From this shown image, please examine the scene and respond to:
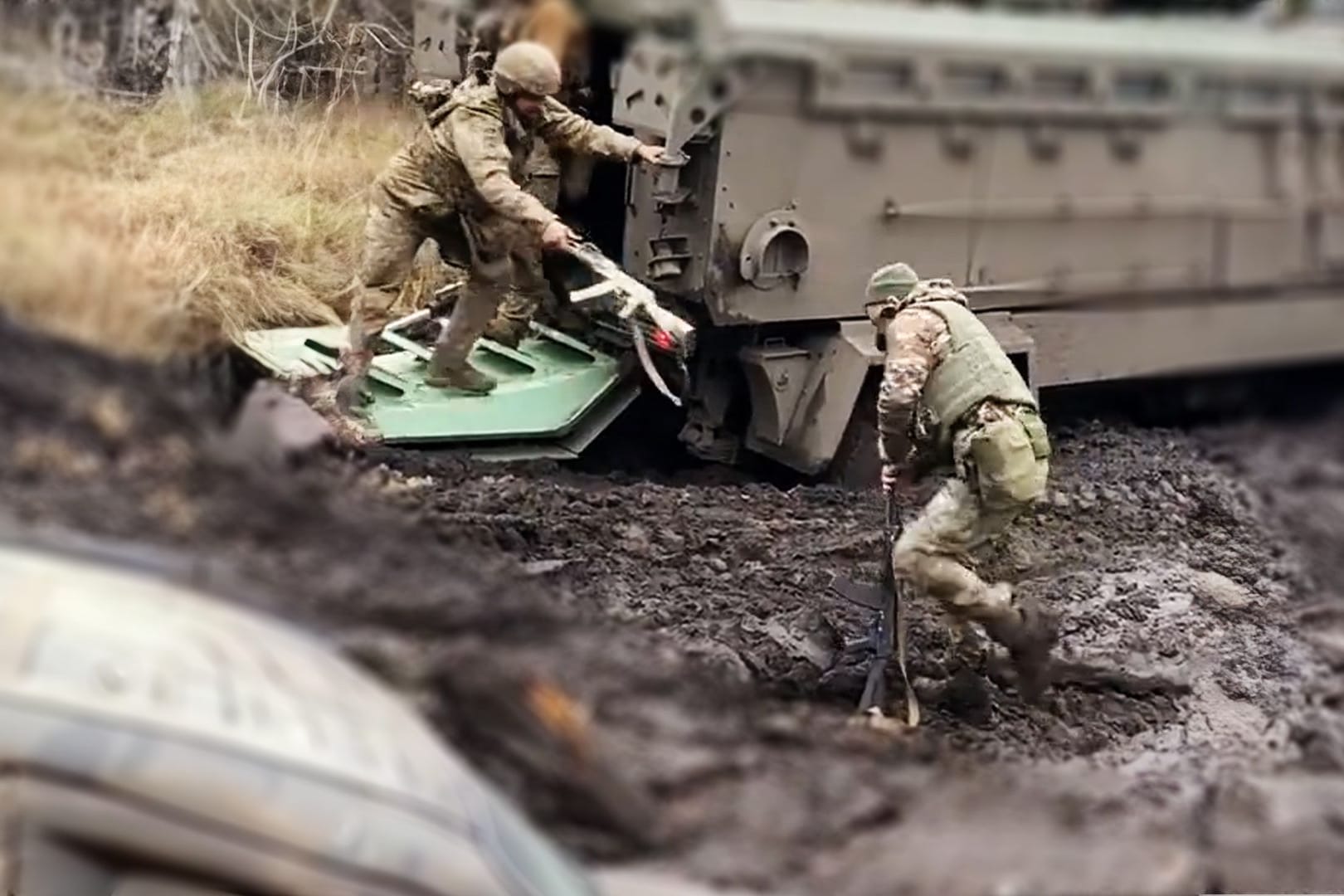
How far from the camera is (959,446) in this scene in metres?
2.67

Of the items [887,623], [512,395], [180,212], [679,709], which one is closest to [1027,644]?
[887,623]

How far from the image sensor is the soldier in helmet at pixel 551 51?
1.34 m

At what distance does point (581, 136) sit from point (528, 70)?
2.38 ft

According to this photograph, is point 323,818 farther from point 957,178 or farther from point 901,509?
point 901,509

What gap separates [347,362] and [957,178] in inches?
60.7

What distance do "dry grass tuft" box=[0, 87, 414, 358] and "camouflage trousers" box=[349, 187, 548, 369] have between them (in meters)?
0.04

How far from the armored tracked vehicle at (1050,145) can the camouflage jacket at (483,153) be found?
20cm

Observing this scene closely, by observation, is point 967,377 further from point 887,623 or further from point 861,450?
point 887,623

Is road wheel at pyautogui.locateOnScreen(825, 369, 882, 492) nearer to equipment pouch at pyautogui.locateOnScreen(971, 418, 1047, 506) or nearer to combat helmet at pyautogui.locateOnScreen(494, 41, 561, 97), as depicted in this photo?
equipment pouch at pyautogui.locateOnScreen(971, 418, 1047, 506)

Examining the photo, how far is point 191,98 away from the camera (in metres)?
2.24

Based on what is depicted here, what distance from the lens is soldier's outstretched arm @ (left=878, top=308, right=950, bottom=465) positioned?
239cm

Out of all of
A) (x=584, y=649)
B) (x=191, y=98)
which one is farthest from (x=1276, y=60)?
(x=191, y=98)

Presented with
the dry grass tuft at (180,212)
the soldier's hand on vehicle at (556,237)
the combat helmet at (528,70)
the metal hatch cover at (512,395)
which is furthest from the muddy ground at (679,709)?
the metal hatch cover at (512,395)

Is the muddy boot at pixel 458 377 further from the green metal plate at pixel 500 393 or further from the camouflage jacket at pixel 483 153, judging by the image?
the camouflage jacket at pixel 483 153
